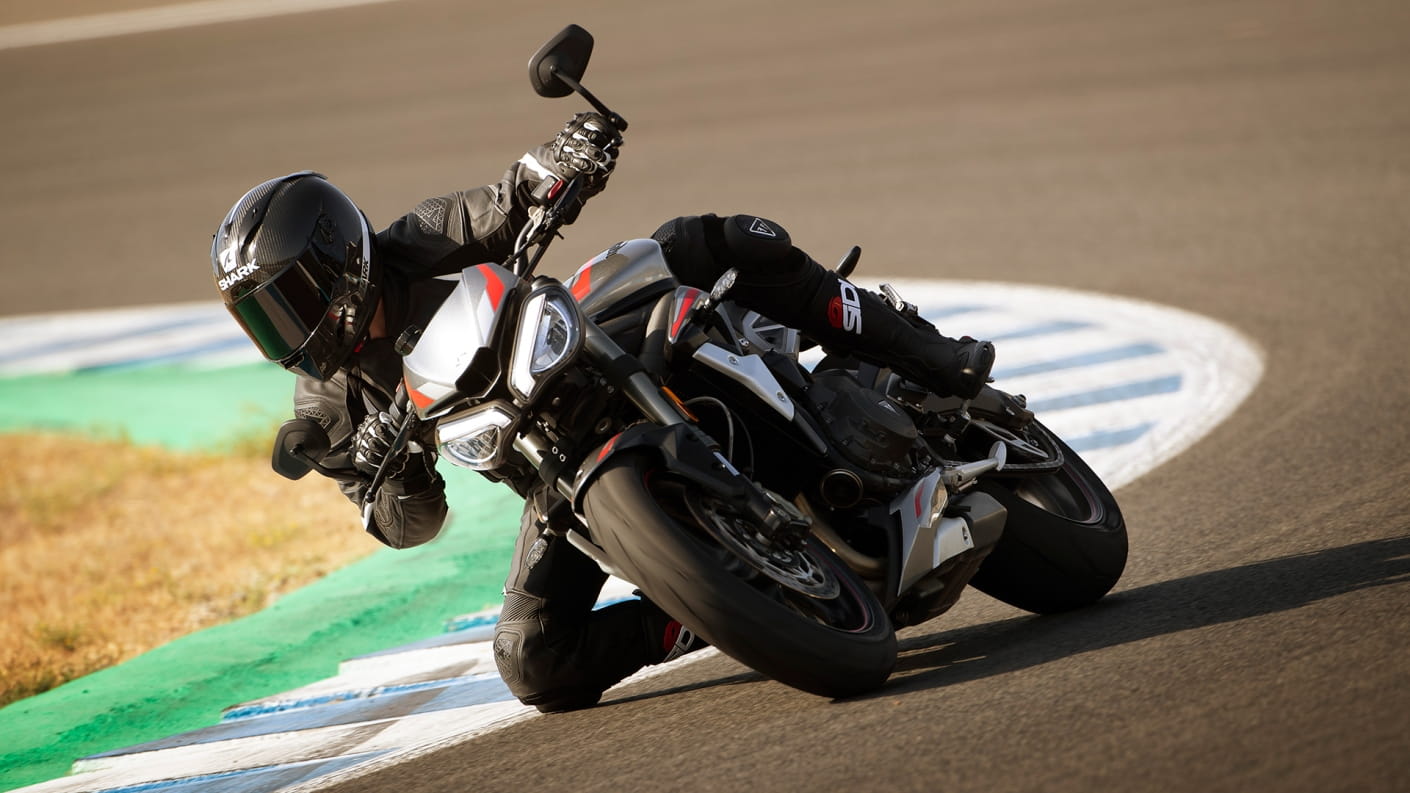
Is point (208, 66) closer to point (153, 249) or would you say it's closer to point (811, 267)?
point (153, 249)

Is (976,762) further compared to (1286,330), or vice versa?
(1286,330)

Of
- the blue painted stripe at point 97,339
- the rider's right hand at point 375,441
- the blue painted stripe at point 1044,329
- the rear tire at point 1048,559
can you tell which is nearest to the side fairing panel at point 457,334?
the rider's right hand at point 375,441

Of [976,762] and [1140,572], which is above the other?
[976,762]

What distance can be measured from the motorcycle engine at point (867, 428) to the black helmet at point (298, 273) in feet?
4.23

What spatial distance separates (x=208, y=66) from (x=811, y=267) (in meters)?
17.4

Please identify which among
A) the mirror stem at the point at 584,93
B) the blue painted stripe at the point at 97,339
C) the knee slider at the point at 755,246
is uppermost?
the mirror stem at the point at 584,93

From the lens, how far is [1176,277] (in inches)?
344

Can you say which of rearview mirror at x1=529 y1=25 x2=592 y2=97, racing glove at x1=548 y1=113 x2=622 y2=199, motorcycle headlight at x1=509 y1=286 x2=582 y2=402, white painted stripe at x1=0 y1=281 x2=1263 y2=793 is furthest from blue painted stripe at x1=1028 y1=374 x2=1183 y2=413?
motorcycle headlight at x1=509 y1=286 x2=582 y2=402

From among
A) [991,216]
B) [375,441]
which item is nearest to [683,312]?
[375,441]

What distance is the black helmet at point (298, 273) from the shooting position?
397cm

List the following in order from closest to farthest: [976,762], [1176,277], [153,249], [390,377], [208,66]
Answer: [976,762] → [390,377] → [1176,277] → [153,249] → [208,66]

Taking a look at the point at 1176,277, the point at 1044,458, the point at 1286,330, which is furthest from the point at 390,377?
the point at 1176,277

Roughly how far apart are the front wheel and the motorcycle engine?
19.1 inches

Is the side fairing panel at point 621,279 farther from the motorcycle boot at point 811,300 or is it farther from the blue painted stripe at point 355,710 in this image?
the blue painted stripe at point 355,710
